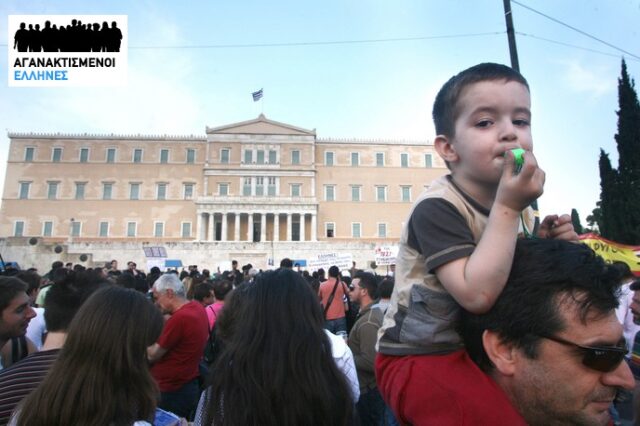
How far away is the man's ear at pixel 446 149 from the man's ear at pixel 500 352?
59cm

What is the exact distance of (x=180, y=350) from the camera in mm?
3855

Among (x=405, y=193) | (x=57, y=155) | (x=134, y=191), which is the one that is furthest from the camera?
(x=405, y=193)

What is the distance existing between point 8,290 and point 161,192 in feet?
143

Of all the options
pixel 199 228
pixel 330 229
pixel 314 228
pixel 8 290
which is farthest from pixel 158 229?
pixel 8 290

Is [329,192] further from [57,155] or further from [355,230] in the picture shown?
[57,155]

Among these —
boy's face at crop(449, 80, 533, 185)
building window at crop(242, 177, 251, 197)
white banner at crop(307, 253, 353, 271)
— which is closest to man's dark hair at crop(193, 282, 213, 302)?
boy's face at crop(449, 80, 533, 185)

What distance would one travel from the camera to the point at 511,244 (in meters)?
1.06

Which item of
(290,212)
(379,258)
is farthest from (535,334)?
(290,212)

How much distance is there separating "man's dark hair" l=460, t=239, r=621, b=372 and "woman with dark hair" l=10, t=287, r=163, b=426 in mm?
1530

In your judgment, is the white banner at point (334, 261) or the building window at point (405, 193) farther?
the building window at point (405, 193)

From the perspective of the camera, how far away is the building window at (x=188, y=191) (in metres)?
43.5

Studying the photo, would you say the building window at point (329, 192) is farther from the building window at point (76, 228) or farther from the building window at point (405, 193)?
the building window at point (76, 228)

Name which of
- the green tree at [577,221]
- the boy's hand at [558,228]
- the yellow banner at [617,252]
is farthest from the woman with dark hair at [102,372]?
the green tree at [577,221]

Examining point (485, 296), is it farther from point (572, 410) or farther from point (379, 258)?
point (379, 258)
